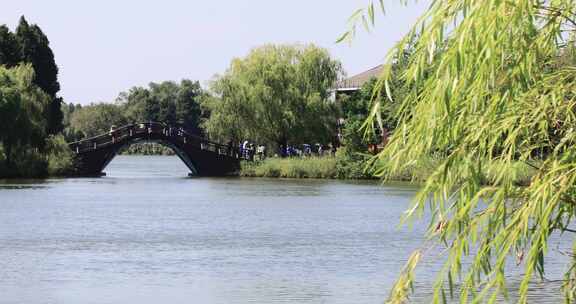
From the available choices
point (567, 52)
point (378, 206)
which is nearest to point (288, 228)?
point (378, 206)

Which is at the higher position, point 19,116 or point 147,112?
point 147,112

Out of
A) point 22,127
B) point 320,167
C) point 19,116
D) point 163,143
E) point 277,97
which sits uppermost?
point 277,97

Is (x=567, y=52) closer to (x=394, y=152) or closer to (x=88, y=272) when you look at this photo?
(x=394, y=152)

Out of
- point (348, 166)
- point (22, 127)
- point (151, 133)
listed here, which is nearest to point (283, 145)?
point (151, 133)

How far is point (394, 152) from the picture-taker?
7.48 meters

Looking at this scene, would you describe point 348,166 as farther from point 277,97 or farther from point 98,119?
point 98,119

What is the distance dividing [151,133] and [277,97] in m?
5.65

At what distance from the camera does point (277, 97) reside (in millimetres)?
56156

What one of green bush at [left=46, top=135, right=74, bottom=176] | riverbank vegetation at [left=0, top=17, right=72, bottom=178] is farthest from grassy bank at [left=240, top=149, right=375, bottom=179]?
riverbank vegetation at [left=0, top=17, right=72, bottom=178]

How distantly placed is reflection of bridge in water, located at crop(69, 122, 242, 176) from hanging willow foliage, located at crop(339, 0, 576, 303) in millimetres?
48028

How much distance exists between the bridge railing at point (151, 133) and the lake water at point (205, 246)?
466 inches

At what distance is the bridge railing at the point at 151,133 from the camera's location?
5547 centimetres

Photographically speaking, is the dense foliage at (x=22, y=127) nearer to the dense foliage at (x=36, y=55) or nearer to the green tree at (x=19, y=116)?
the green tree at (x=19, y=116)

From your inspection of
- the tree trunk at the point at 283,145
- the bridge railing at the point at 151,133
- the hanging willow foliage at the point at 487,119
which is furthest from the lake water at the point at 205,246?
the tree trunk at the point at 283,145
